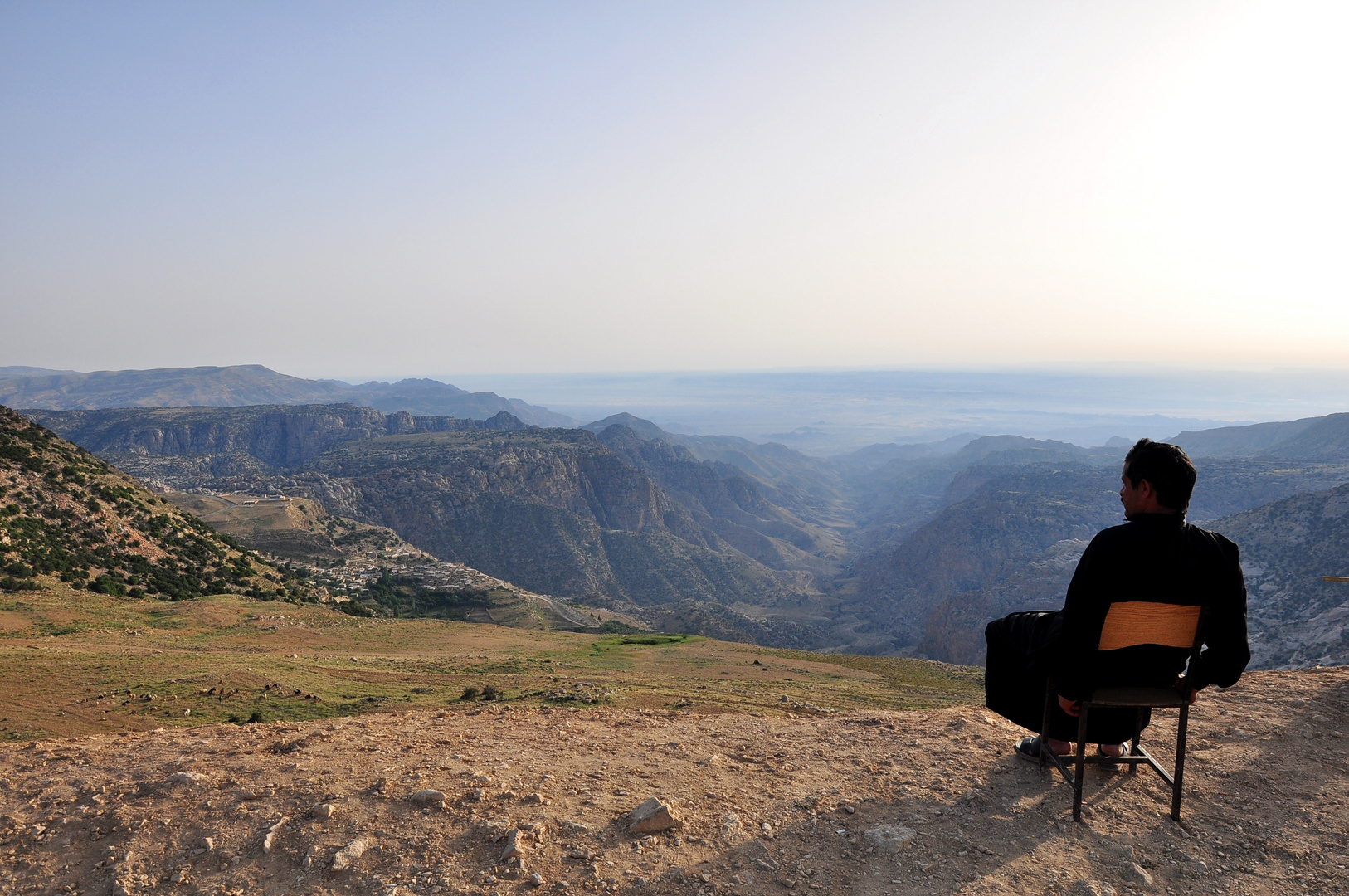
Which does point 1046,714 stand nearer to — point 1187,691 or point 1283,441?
point 1187,691

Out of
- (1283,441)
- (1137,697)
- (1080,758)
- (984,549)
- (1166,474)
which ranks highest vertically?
(1166,474)

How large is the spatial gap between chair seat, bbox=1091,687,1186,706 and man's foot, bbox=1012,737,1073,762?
1074mm

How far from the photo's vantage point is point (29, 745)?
21.6 feet

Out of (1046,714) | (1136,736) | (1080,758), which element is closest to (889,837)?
(1080,758)

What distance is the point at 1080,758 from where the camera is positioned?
4.59 meters

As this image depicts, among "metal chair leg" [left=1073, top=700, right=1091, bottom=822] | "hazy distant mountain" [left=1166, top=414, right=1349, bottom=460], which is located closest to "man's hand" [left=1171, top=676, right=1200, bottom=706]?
"metal chair leg" [left=1073, top=700, right=1091, bottom=822]

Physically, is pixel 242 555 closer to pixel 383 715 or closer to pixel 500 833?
pixel 383 715

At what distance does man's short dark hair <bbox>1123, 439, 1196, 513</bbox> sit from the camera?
4316 mm

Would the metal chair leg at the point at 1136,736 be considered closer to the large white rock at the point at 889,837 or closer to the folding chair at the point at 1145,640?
the folding chair at the point at 1145,640

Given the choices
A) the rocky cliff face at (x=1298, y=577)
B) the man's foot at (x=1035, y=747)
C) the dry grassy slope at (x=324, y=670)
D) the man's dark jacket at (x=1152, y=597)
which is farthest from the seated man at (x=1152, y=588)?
the rocky cliff face at (x=1298, y=577)

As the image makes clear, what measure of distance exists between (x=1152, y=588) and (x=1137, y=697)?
0.79 meters

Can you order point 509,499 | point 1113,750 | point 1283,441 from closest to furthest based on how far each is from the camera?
point 1113,750 < point 509,499 < point 1283,441

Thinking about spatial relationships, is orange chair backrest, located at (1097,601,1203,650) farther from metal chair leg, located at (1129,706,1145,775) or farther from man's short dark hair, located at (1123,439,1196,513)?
metal chair leg, located at (1129,706,1145,775)

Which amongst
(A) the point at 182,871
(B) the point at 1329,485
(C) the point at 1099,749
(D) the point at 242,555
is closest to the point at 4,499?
(D) the point at 242,555
